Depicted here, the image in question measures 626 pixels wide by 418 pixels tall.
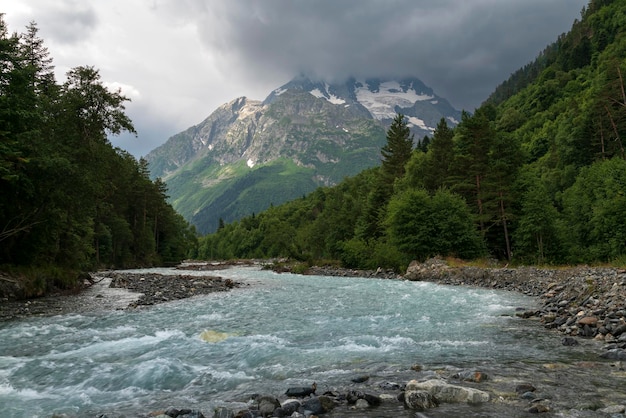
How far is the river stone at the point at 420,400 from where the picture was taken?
7.40 metres

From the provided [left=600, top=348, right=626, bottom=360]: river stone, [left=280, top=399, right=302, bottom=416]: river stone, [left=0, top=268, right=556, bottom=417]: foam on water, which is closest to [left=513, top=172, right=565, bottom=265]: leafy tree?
[left=0, top=268, right=556, bottom=417]: foam on water

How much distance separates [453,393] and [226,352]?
7.31 m

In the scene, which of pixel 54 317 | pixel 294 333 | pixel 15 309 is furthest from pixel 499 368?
pixel 15 309

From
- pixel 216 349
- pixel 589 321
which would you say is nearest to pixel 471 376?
pixel 589 321

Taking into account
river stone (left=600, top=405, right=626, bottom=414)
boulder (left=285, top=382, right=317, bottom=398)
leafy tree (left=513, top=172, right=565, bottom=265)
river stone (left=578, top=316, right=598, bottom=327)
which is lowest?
boulder (left=285, top=382, right=317, bottom=398)

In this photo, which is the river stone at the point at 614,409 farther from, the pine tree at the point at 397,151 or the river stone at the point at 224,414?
the pine tree at the point at 397,151

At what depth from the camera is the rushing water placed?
8937mm

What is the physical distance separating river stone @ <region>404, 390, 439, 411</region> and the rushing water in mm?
1726

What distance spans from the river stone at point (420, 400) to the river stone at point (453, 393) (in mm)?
214

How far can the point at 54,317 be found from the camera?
19328mm

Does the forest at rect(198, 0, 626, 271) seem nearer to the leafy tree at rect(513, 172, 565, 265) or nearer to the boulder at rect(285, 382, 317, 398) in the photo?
the leafy tree at rect(513, 172, 565, 265)

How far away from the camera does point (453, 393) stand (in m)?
7.73

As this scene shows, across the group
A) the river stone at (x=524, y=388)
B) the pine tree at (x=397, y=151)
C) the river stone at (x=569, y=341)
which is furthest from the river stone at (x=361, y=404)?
the pine tree at (x=397, y=151)

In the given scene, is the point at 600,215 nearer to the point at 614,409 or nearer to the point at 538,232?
the point at 538,232
